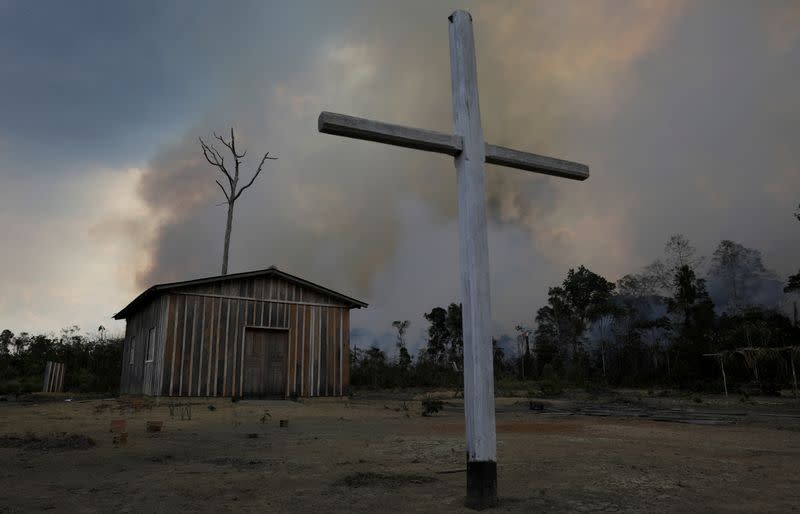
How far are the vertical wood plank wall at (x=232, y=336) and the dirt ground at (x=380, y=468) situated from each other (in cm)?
519

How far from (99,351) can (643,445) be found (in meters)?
30.1

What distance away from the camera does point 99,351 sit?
30047 millimetres

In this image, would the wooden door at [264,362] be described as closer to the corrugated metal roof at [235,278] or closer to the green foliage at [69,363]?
the corrugated metal roof at [235,278]

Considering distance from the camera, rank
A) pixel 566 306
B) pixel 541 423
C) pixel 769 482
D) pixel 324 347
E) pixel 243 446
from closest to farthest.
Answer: pixel 769 482 < pixel 243 446 < pixel 541 423 < pixel 324 347 < pixel 566 306

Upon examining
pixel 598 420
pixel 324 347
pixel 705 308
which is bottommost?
pixel 598 420

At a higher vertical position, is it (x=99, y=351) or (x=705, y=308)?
(x=705, y=308)

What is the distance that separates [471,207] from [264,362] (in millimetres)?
14290

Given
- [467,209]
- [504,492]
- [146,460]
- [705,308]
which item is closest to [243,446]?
[146,460]

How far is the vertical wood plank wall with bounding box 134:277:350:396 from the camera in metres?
16.2

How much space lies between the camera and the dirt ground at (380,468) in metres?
4.31

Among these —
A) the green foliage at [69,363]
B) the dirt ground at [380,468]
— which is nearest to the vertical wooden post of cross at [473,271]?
the dirt ground at [380,468]

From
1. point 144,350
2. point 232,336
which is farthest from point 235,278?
point 144,350

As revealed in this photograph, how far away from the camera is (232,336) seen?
55.7ft

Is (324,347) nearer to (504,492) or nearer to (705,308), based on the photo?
(504,492)
